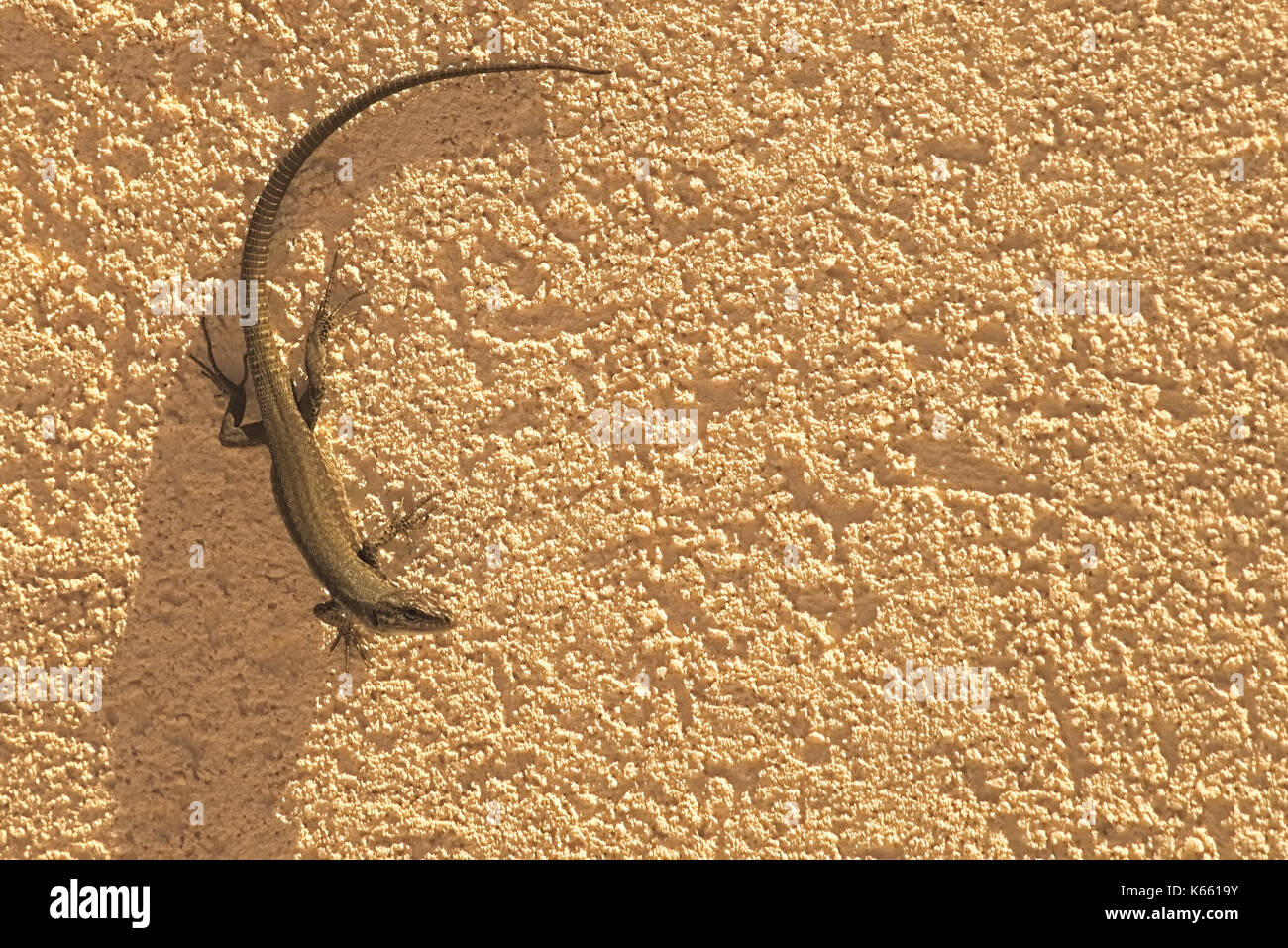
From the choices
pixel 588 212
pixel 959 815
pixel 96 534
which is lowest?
pixel 959 815

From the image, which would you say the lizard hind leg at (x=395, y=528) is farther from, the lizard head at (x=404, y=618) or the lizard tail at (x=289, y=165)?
the lizard tail at (x=289, y=165)

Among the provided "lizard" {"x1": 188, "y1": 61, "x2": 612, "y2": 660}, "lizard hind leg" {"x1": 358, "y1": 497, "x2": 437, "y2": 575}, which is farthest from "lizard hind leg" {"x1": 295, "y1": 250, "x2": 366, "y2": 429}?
"lizard hind leg" {"x1": 358, "y1": 497, "x2": 437, "y2": 575}

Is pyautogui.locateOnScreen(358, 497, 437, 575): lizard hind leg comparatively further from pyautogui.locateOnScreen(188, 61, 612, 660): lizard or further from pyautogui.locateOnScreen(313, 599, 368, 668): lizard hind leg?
pyautogui.locateOnScreen(313, 599, 368, 668): lizard hind leg

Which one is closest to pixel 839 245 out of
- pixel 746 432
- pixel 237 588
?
pixel 746 432

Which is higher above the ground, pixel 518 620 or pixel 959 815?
pixel 518 620

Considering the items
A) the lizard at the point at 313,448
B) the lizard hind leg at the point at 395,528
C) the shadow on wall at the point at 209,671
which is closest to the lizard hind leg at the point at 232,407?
the lizard at the point at 313,448

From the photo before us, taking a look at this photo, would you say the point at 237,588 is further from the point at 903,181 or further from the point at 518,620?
the point at 903,181

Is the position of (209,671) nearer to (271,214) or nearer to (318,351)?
(318,351)
